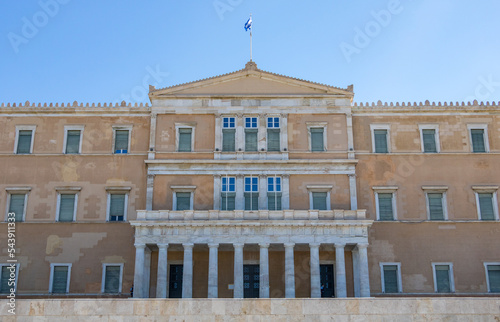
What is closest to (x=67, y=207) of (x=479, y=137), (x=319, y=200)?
(x=319, y=200)

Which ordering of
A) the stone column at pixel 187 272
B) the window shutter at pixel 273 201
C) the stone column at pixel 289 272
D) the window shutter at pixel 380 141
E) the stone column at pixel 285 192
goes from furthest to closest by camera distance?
the window shutter at pixel 380 141 < the window shutter at pixel 273 201 < the stone column at pixel 285 192 < the stone column at pixel 187 272 < the stone column at pixel 289 272

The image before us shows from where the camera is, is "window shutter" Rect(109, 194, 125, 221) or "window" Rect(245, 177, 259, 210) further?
"window shutter" Rect(109, 194, 125, 221)

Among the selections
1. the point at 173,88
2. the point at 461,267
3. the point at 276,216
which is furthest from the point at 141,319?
the point at 461,267

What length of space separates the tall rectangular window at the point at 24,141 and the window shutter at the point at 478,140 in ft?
84.8

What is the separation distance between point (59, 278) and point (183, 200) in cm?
791

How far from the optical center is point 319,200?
103 ft

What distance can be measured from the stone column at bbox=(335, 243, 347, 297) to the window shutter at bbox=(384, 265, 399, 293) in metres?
3.49

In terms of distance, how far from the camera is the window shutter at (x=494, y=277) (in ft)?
99.9

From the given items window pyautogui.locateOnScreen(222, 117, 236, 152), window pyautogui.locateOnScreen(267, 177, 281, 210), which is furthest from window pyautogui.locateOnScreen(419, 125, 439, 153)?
window pyautogui.locateOnScreen(222, 117, 236, 152)

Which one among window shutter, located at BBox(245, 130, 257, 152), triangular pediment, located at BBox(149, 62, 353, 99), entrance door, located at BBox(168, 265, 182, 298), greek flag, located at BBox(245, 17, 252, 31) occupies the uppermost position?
greek flag, located at BBox(245, 17, 252, 31)

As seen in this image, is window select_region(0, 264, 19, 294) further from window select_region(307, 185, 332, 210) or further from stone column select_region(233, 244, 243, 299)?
window select_region(307, 185, 332, 210)

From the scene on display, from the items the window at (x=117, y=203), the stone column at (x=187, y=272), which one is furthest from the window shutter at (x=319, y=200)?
the window at (x=117, y=203)

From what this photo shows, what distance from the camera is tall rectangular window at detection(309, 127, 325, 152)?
3244cm

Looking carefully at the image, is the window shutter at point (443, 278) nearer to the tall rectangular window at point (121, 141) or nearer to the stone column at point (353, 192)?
the stone column at point (353, 192)
